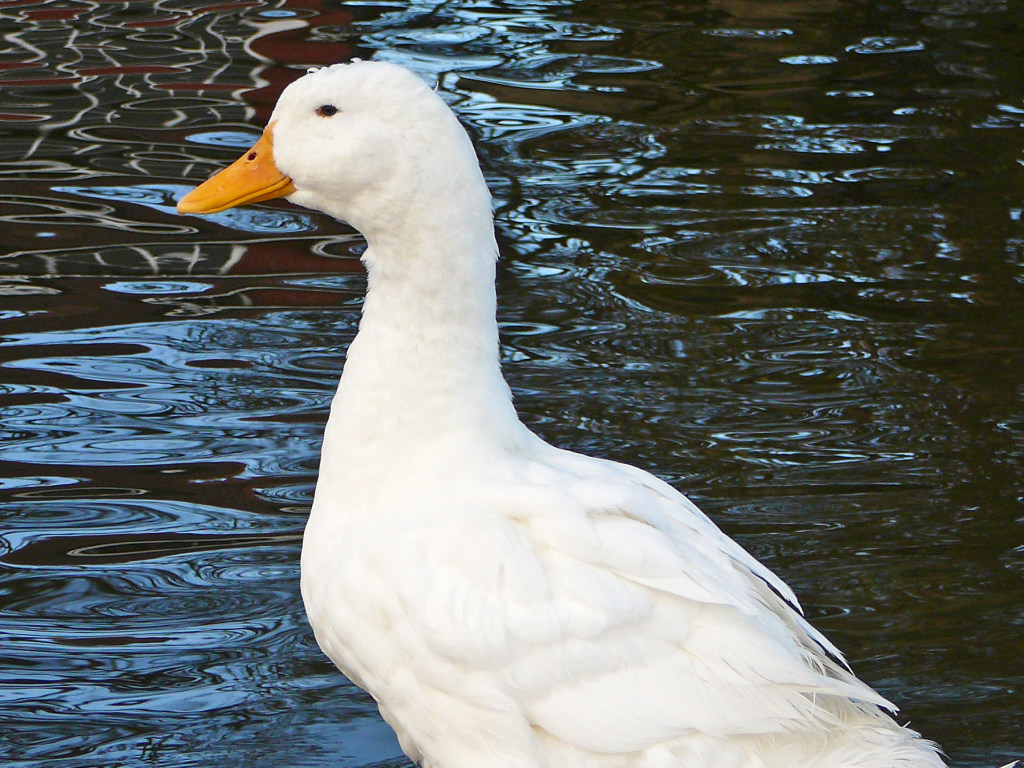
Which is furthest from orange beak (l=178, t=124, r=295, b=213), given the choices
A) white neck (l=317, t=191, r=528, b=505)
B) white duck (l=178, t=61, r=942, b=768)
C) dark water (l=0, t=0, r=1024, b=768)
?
dark water (l=0, t=0, r=1024, b=768)

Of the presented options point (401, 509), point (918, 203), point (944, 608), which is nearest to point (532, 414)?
point (944, 608)

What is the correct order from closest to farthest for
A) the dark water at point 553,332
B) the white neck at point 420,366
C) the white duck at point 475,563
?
the white duck at point 475,563, the white neck at point 420,366, the dark water at point 553,332

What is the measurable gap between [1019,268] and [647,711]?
4.05 m

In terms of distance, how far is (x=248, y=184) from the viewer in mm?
3268

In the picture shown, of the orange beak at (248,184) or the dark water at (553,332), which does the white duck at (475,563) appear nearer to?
the orange beak at (248,184)

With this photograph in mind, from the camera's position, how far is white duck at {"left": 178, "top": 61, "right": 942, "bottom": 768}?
2982 millimetres

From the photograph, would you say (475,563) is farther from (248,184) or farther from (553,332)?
(553,332)

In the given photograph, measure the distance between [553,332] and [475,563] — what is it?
9.86ft

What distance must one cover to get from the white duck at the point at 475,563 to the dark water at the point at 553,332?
85 cm

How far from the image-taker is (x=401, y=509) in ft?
10.2

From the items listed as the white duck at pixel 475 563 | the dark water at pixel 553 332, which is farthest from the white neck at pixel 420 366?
the dark water at pixel 553 332

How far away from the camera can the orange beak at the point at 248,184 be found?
3246 millimetres

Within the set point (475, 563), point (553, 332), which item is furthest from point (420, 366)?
point (553, 332)

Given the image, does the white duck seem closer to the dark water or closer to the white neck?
the white neck
